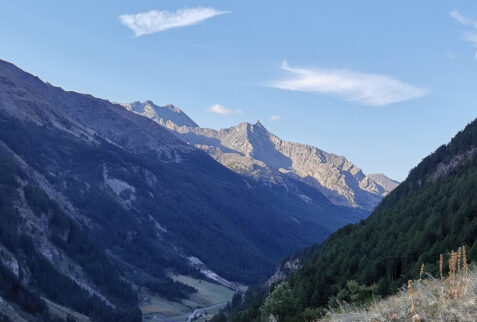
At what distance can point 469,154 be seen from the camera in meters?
166

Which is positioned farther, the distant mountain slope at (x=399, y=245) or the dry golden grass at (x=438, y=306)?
the distant mountain slope at (x=399, y=245)

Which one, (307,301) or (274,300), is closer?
(274,300)

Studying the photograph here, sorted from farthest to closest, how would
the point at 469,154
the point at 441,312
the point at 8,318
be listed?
the point at 469,154
the point at 8,318
the point at 441,312

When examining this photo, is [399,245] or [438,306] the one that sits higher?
[438,306]

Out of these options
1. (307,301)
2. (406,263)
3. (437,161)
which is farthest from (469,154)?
(307,301)

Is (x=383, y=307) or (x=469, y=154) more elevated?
(x=469, y=154)

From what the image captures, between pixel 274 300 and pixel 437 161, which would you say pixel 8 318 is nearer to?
pixel 274 300

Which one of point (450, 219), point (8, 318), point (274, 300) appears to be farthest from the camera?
point (8, 318)

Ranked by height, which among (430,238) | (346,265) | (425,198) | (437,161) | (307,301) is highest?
(437,161)

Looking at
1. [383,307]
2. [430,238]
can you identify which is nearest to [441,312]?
[383,307]

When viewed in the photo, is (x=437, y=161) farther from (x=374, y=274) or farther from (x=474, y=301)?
(x=474, y=301)

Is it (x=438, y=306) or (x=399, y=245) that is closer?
(x=438, y=306)

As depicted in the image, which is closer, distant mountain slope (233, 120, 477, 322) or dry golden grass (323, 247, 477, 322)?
dry golden grass (323, 247, 477, 322)

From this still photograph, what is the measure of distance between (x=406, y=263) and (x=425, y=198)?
47.8 meters
